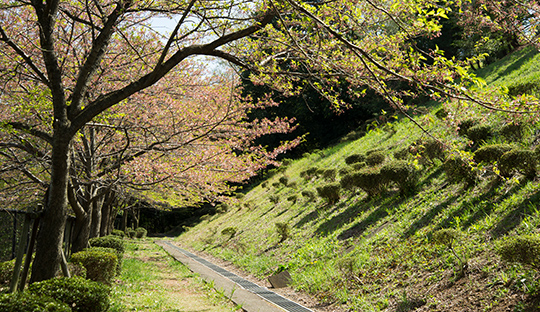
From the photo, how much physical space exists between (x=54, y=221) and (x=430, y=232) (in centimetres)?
647

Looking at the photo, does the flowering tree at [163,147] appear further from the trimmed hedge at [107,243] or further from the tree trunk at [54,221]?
the tree trunk at [54,221]

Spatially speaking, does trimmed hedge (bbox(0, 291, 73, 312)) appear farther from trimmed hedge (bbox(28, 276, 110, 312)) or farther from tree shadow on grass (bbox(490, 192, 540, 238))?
tree shadow on grass (bbox(490, 192, 540, 238))

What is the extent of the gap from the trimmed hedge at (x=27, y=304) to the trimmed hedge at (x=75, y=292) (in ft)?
1.19

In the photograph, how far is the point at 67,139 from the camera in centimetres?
516

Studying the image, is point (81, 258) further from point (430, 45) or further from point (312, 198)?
point (430, 45)

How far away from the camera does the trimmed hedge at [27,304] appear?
3.55 m

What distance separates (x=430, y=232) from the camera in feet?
20.7

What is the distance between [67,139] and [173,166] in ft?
10.6

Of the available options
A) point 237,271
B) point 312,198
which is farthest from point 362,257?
point 312,198

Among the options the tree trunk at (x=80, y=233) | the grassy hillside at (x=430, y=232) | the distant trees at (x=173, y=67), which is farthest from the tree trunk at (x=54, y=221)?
the grassy hillside at (x=430, y=232)

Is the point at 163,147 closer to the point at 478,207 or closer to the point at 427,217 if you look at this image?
the point at 427,217

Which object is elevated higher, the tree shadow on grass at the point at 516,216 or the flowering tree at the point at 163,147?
the flowering tree at the point at 163,147

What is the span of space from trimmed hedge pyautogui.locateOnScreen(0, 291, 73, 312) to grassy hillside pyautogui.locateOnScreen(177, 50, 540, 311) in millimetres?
4215

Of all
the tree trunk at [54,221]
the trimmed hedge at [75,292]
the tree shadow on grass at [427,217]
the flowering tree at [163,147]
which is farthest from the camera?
the flowering tree at [163,147]
